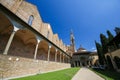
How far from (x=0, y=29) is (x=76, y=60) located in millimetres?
43261

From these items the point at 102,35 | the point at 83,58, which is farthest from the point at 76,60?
the point at 102,35

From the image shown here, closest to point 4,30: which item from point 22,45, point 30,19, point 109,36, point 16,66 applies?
point 22,45

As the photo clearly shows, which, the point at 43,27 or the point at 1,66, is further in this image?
the point at 43,27

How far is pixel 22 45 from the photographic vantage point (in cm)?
1488

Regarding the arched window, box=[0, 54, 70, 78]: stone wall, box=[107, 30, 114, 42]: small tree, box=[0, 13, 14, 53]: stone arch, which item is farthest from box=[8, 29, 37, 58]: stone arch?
box=[107, 30, 114, 42]: small tree

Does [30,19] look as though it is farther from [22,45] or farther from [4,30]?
[4,30]

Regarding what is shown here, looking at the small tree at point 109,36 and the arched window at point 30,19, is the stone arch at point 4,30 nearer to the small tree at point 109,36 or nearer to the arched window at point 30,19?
the arched window at point 30,19

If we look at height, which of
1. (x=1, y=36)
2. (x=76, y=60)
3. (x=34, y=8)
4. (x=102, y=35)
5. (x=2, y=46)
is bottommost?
(x=76, y=60)

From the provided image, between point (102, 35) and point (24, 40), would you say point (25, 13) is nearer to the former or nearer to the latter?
point (24, 40)

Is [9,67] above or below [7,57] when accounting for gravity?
below

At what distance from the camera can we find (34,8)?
1981 centimetres

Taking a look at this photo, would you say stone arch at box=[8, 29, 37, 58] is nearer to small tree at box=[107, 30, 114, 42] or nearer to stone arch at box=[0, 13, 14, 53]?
stone arch at box=[0, 13, 14, 53]

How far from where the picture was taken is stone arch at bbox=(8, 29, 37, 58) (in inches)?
502

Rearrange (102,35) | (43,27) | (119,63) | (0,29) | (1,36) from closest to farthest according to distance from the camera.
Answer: (0,29) → (1,36) → (119,63) → (43,27) → (102,35)
